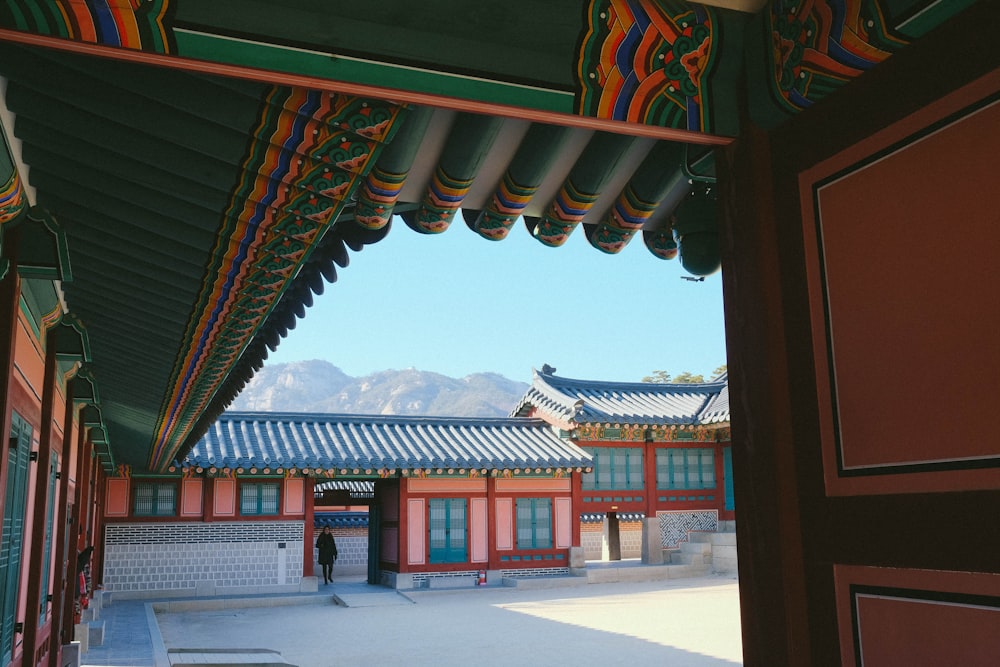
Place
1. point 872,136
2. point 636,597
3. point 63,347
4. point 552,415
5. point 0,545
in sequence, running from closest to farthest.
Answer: point 872,136, point 0,545, point 63,347, point 636,597, point 552,415

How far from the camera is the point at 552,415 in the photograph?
22516 millimetres

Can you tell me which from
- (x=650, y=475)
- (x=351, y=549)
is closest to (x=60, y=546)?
(x=351, y=549)

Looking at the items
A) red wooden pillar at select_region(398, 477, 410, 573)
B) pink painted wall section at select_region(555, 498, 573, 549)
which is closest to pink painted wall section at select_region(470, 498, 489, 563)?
red wooden pillar at select_region(398, 477, 410, 573)

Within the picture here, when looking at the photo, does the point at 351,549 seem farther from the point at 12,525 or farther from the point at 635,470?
the point at 12,525

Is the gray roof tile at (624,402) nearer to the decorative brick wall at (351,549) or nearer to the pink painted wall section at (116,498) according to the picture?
the decorative brick wall at (351,549)

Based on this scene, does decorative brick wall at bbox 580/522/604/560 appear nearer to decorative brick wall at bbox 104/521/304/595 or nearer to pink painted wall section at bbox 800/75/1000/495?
decorative brick wall at bbox 104/521/304/595

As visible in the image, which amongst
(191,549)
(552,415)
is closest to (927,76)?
(191,549)

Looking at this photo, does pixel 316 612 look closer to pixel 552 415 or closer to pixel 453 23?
pixel 552 415

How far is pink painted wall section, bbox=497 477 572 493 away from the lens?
20156 millimetres

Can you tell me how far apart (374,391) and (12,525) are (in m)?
133

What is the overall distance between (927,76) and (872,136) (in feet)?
0.65

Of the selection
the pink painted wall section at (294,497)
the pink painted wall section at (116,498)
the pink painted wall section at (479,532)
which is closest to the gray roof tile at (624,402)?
the pink painted wall section at (479,532)

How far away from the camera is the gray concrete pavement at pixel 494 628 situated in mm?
10414

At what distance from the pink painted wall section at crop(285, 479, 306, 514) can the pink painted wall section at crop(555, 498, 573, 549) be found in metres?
6.01
